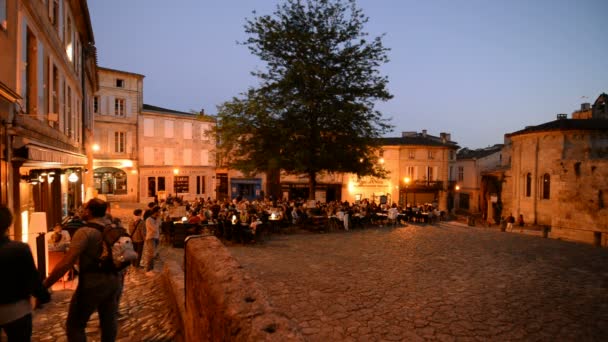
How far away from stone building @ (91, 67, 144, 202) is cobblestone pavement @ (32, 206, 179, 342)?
27778 mm

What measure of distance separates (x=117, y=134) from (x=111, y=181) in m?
4.18

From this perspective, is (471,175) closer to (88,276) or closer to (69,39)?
(69,39)

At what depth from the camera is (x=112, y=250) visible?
387cm

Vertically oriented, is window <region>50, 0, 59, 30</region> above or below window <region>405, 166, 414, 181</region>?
above

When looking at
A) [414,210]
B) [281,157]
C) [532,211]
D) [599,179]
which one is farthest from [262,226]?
[532,211]

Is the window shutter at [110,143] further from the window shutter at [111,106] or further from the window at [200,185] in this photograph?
the window at [200,185]

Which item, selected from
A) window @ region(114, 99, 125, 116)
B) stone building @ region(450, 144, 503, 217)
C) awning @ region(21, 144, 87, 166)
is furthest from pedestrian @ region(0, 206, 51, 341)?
stone building @ region(450, 144, 503, 217)

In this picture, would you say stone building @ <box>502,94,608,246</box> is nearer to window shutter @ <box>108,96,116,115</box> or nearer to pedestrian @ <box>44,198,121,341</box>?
pedestrian @ <box>44,198,121,341</box>

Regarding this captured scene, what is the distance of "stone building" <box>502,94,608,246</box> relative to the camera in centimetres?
2339

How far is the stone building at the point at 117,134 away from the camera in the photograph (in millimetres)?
31984

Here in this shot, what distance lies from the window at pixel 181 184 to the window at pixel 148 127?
4738 millimetres

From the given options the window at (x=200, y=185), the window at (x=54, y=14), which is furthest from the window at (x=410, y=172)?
the window at (x=54, y=14)

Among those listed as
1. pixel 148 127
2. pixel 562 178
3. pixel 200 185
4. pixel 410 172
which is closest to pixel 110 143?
pixel 148 127

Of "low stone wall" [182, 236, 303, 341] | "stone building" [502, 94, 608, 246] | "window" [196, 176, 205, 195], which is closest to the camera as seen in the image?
"low stone wall" [182, 236, 303, 341]
